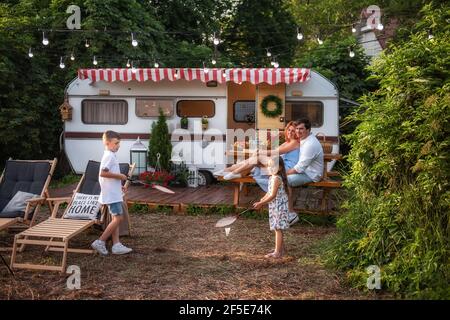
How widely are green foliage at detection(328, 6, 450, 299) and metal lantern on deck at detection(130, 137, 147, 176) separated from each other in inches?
253

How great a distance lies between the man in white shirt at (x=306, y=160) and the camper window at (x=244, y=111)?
505cm

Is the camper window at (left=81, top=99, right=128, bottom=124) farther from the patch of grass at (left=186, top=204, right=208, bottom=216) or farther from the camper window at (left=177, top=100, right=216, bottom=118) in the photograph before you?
the patch of grass at (left=186, top=204, right=208, bottom=216)

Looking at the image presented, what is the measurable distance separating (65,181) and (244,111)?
4.61 metres

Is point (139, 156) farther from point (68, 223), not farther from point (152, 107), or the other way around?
point (68, 223)

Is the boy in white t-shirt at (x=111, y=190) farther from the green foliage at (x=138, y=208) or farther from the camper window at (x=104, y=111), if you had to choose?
the camper window at (x=104, y=111)

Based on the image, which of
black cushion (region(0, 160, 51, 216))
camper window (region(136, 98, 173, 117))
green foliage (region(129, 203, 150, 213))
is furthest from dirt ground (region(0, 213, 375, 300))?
camper window (region(136, 98, 173, 117))

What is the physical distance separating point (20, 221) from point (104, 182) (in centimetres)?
121

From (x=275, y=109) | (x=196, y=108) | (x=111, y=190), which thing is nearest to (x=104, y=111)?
(x=196, y=108)

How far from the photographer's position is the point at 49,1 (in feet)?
49.8

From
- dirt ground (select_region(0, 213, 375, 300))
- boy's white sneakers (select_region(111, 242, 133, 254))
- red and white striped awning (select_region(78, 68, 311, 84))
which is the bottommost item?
dirt ground (select_region(0, 213, 375, 300))

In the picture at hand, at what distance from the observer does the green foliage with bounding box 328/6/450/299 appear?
422 centimetres

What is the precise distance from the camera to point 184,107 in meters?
11.4

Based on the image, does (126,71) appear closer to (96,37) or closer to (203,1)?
(96,37)

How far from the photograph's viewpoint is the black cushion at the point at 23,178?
673 centimetres
